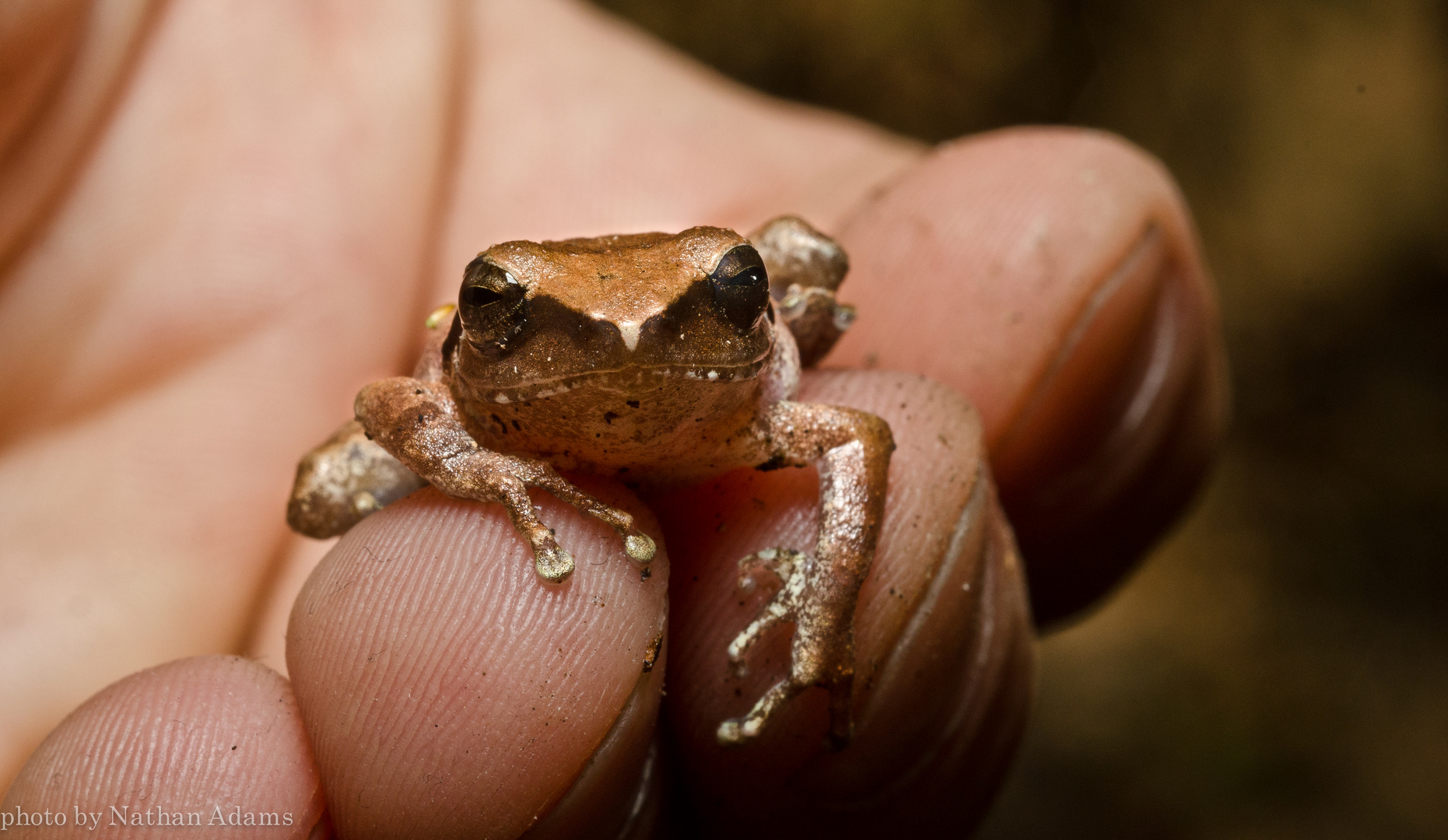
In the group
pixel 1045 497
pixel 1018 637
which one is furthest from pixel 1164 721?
pixel 1018 637

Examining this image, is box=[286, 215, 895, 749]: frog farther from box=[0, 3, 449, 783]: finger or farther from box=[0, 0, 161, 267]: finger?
box=[0, 0, 161, 267]: finger

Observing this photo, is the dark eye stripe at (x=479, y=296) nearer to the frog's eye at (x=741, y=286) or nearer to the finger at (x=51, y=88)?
the frog's eye at (x=741, y=286)

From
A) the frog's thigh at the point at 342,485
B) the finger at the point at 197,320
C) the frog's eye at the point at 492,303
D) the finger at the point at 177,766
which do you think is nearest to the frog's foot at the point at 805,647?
the frog's eye at the point at 492,303

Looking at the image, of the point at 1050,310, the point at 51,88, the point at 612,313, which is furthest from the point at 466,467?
the point at 51,88

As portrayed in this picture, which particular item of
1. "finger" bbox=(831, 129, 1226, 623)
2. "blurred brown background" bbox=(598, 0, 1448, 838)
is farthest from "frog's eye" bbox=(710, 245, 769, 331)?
"blurred brown background" bbox=(598, 0, 1448, 838)

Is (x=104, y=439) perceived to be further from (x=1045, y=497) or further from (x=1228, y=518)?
(x=1228, y=518)

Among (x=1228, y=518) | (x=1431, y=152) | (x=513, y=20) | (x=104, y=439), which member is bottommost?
(x=1228, y=518)

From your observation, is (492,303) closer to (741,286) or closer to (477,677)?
(741,286)

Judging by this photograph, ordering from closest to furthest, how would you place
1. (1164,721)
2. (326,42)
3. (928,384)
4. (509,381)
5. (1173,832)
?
(509,381), (928,384), (326,42), (1173,832), (1164,721)
